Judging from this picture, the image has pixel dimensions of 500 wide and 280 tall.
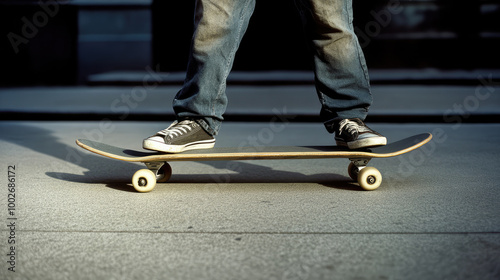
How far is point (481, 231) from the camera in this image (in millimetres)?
2004

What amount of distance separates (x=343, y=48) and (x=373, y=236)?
44.9 inches

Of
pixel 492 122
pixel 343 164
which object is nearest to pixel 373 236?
pixel 343 164

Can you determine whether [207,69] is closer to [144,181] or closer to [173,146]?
[173,146]

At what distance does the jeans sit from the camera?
2.75 metres

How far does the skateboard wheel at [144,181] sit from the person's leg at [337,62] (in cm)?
82

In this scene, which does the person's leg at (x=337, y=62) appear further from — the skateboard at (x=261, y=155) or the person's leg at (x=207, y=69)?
the person's leg at (x=207, y=69)

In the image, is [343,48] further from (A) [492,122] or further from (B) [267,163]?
(A) [492,122]

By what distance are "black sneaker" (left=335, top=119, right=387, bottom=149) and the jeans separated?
0.24 feet

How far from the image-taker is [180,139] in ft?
8.86

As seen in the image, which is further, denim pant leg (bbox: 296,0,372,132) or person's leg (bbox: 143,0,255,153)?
denim pant leg (bbox: 296,0,372,132)

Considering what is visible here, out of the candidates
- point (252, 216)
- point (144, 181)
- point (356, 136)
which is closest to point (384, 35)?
point (356, 136)

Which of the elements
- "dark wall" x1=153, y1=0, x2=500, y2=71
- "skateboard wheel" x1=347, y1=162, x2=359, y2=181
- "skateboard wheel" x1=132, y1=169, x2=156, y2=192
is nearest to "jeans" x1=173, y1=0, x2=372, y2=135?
"skateboard wheel" x1=347, y1=162, x2=359, y2=181

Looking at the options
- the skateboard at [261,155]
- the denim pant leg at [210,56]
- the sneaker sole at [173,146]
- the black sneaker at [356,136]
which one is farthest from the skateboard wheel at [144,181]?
the black sneaker at [356,136]

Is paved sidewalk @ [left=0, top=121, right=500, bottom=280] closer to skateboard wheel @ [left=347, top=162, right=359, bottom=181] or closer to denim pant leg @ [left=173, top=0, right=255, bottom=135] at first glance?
skateboard wheel @ [left=347, top=162, right=359, bottom=181]
